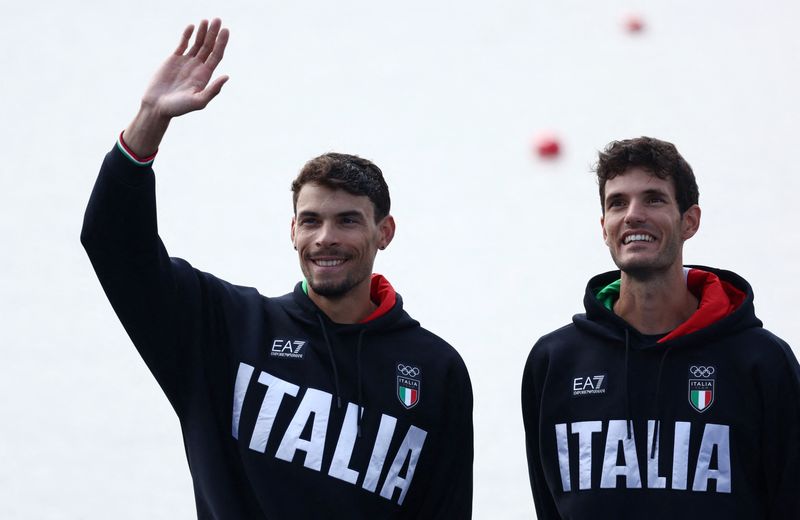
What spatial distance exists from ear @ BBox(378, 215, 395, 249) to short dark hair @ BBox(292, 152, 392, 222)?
0.02m

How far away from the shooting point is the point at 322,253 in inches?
85.9

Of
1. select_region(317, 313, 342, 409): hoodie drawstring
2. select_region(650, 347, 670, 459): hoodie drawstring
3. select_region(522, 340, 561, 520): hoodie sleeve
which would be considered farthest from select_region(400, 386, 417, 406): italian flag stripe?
select_region(650, 347, 670, 459): hoodie drawstring

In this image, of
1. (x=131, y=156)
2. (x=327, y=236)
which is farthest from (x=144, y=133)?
(x=327, y=236)

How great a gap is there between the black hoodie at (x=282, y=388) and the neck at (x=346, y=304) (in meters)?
0.03

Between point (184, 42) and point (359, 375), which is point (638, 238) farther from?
→ point (184, 42)

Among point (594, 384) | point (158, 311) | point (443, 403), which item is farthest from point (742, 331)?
point (158, 311)

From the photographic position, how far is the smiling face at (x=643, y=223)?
2.14m

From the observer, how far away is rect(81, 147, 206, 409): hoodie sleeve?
1929 mm

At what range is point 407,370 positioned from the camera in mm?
2215

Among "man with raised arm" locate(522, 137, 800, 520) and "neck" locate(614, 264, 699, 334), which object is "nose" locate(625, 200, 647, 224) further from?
"neck" locate(614, 264, 699, 334)

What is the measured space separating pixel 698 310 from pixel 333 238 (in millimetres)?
725

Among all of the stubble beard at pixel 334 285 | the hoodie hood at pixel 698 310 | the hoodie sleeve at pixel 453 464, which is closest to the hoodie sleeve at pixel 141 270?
the stubble beard at pixel 334 285

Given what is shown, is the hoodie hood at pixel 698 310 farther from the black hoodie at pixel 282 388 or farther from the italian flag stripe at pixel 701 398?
the black hoodie at pixel 282 388

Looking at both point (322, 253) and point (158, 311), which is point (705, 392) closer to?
point (322, 253)
